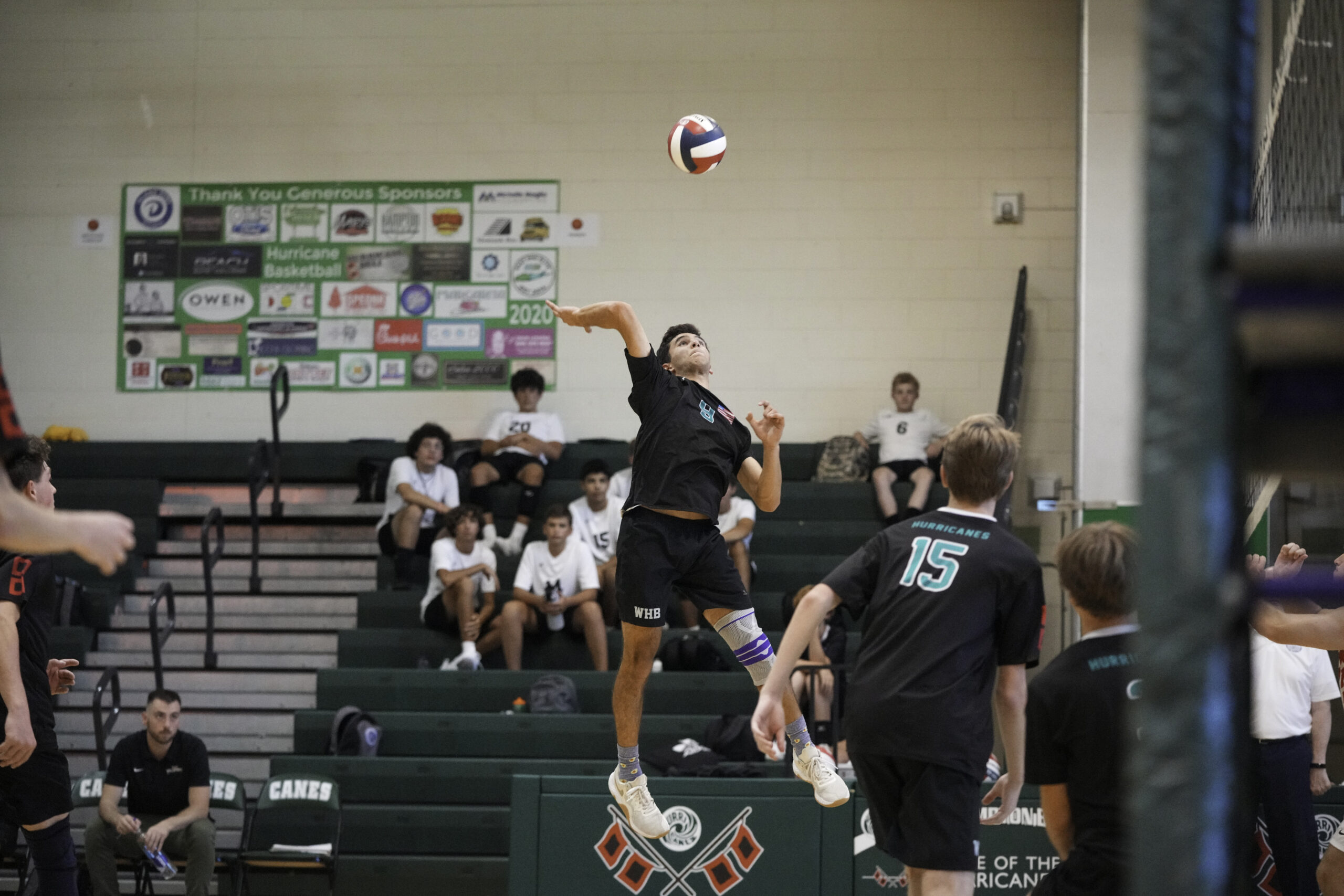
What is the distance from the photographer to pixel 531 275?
13500 millimetres

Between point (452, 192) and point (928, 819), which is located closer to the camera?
point (928, 819)

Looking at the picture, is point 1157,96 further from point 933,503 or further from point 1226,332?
point 933,503

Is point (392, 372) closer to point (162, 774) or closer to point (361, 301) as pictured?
point (361, 301)

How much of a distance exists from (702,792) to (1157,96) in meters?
7.29

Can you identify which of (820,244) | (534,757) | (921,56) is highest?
(921,56)

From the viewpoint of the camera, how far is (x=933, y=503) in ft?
39.0

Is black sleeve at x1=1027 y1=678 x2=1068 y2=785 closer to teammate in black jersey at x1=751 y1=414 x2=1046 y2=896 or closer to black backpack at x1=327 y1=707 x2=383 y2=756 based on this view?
teammate in black jersey at x1=751 y1=414 x2=1046 y2=896

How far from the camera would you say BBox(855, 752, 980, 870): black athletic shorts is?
3984 millimetres

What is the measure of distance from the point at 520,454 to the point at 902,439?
3.50 m

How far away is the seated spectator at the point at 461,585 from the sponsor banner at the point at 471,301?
3.28m

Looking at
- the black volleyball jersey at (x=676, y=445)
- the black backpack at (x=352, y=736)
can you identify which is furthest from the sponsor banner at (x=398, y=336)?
the black volleyball jersey at (x=676, y=445)

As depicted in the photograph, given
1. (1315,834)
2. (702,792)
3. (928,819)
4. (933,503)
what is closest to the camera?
(928,819)

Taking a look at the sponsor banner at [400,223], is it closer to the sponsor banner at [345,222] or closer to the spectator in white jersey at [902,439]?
the sponsor banner at [345,222]

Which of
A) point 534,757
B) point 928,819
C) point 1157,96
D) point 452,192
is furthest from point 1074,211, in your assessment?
point 1157,96
